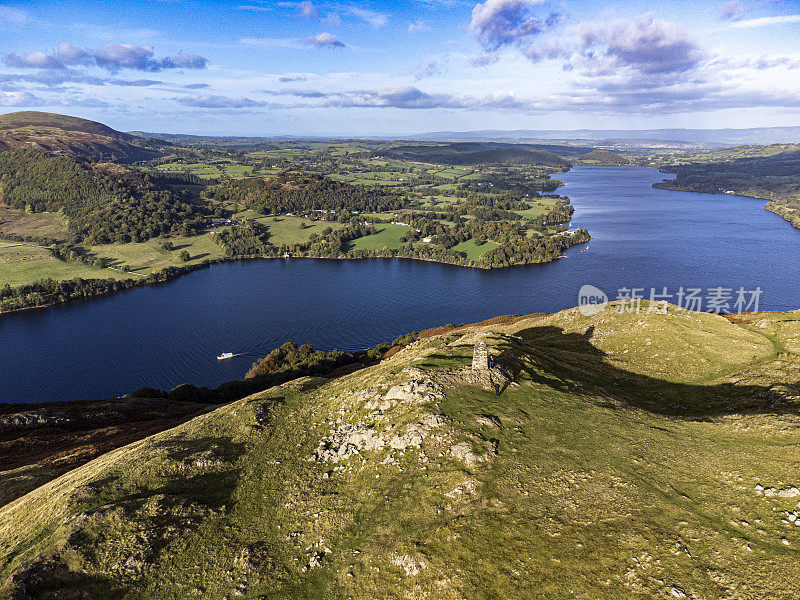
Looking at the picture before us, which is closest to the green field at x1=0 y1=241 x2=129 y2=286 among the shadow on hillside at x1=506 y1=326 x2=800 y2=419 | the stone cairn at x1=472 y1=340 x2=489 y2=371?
the stone cairn at x1=472 y1=340 x2=489 y2=371

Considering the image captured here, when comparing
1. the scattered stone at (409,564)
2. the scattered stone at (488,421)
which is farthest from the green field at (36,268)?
the scattered stone at (409,564)

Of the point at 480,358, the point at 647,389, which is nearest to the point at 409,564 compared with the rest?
the point at 480,358

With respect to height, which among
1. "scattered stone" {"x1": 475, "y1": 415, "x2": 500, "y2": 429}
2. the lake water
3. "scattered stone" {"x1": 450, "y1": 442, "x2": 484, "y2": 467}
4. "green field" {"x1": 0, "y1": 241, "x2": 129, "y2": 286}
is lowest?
the lake water

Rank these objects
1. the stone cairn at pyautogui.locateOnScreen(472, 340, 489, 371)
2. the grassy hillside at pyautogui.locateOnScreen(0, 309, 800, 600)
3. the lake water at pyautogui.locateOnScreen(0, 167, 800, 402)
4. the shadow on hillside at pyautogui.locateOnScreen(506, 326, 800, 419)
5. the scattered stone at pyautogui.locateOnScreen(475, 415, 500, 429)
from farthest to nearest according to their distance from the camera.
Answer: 1. the lake water at pyautogui.locateOnScreen(0, 167, 800, 402)
2. the shadow on hillside at pyautogui.locateOnScreen(506, 326, 800, 419)
3. the stone cairn at pyautogui.locateOnScreen(472, 340, 489, 371)
4. the scattered stone at pyautogui.locateOnScreen(475, 415, 500, 429)
5. the grassy hillside at pyautogui.locateOnScreen(0, 309, 800, 600)

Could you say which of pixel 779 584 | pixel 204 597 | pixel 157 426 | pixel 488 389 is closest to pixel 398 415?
pixel 488 389

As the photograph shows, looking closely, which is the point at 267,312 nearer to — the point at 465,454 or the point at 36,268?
the point at 36,268

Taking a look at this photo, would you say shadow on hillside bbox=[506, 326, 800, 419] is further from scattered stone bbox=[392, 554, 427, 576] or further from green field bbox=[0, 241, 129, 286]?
green field bbox=[0, 241, 129, 286]
